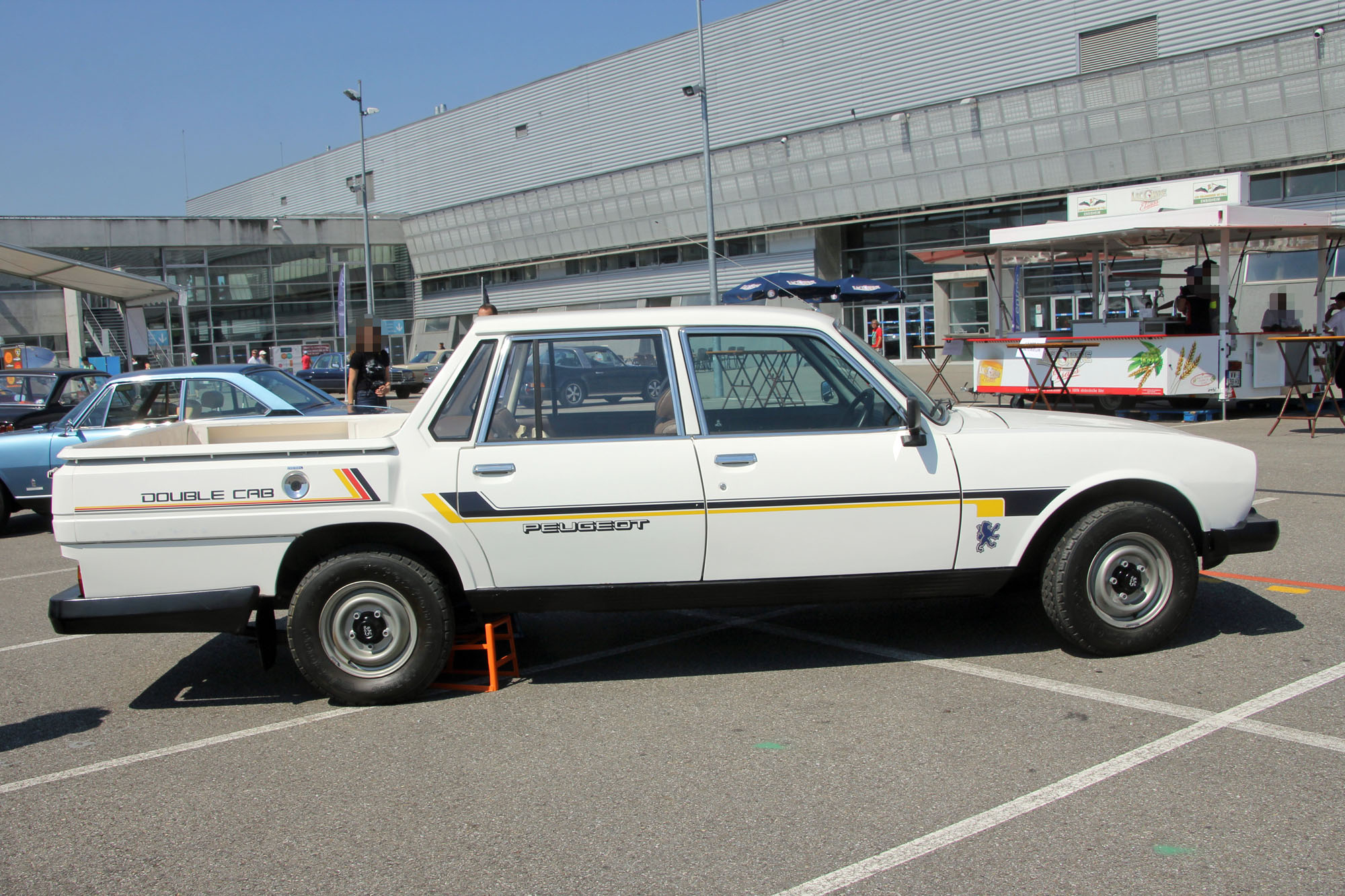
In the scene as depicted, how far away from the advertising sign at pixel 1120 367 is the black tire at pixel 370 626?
1402cm

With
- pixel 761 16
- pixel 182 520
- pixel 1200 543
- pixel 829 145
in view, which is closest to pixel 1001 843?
pixel 1200 543

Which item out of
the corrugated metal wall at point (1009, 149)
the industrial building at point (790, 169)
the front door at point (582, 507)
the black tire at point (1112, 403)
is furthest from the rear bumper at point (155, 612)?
the corrugated metal wall at point (1009, 149)

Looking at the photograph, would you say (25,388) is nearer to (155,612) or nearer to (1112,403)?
(155,612)

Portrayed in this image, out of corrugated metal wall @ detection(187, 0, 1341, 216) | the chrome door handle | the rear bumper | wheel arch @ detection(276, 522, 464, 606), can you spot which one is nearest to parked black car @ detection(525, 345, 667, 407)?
the chrome door handle

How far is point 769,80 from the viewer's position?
40281 millimetres

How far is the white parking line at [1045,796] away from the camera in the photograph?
302 cm

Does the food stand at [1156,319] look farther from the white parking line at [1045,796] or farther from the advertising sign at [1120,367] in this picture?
the white parking line at [1045,796]

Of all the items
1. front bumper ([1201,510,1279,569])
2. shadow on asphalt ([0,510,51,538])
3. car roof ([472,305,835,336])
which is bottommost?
front bumper ([1201,510,1279,569])

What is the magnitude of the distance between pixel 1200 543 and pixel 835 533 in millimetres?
1790

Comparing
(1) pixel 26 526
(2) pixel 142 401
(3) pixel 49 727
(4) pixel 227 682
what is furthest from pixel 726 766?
(1) pixel 26 526

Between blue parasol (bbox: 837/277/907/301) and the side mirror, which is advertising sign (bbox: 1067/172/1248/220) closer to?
blue parasol (bbox: 837/277/907/301)

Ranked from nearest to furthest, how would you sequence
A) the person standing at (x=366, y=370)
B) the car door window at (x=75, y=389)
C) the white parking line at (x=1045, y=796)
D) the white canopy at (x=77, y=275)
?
the white parking line at (x=1045, y=796), the person standing at (x=366, y=370), the car door window at (x=75, y=389), the white canopy at (x=77, y=275)

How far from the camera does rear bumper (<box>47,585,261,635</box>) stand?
4.50 meters

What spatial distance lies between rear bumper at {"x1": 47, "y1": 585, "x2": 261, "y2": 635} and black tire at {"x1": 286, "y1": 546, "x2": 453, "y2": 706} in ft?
0.78
